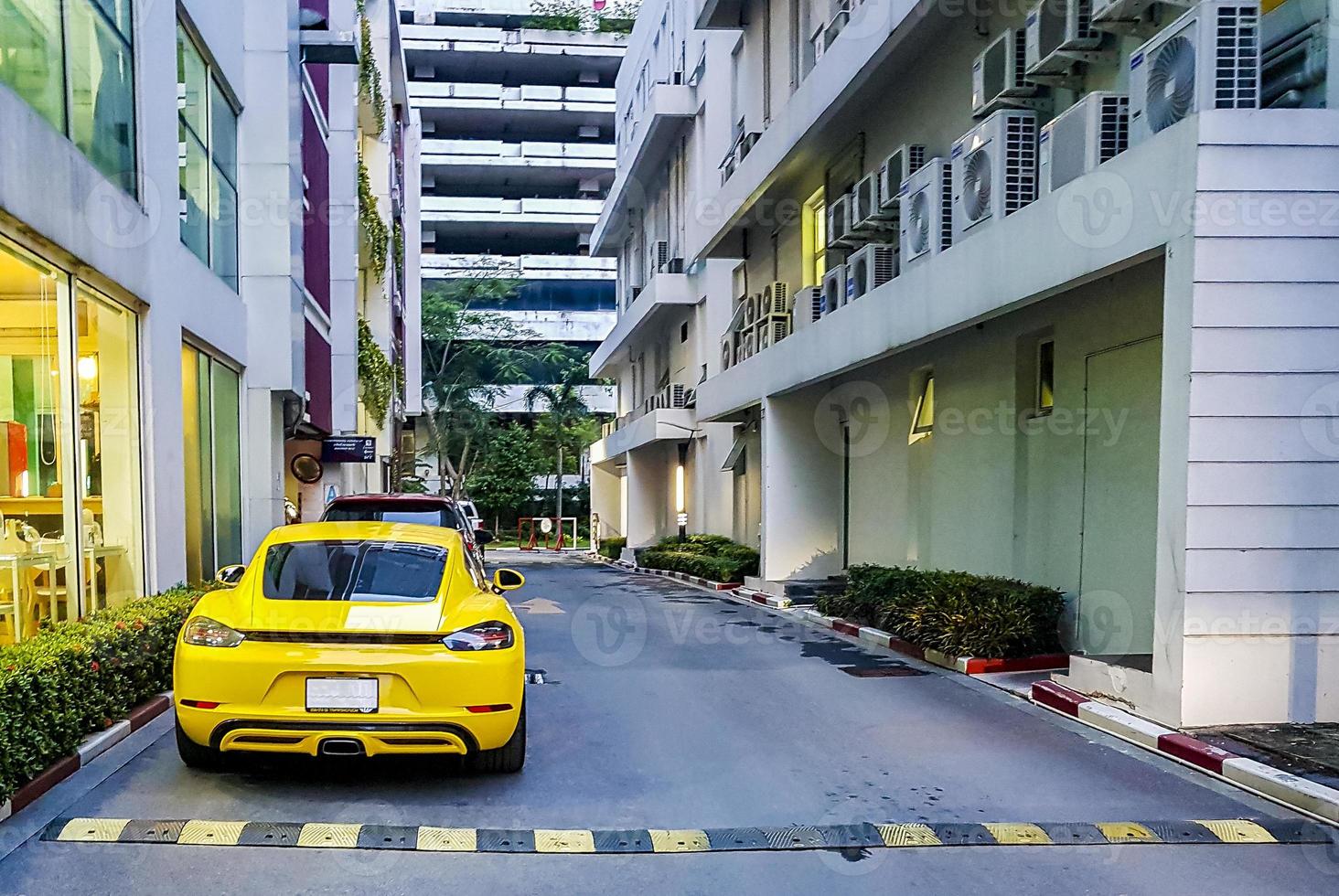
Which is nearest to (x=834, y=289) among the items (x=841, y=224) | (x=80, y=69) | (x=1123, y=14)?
(x=841, y=224)

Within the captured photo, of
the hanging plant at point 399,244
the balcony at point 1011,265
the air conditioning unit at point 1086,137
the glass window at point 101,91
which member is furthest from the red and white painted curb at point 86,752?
the hanging plant at point 399,244

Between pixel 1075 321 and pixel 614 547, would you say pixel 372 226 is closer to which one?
pixel 614 547

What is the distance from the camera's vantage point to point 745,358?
67.7 feet

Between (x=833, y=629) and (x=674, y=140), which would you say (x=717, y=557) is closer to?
(x=833, y=629)

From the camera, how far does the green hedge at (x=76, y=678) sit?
5496 millimetres

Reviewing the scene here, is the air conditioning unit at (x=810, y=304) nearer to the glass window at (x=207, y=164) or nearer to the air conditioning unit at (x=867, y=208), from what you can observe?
the air conditioning unit at (x=867, y=208)

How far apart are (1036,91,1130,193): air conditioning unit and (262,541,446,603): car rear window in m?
6.03

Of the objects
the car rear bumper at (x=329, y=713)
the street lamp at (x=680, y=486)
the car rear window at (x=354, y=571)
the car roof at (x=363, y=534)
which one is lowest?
the street lamp at (x=680, y=486)

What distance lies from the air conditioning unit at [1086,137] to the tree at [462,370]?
4309 cm

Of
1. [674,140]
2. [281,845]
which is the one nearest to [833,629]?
[281,845]

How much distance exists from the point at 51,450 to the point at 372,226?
2175cm

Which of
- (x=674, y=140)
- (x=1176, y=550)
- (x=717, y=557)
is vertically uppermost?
(x=674, y=140)

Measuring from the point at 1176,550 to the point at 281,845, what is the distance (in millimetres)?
5903

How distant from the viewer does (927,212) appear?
1184 centimetres
